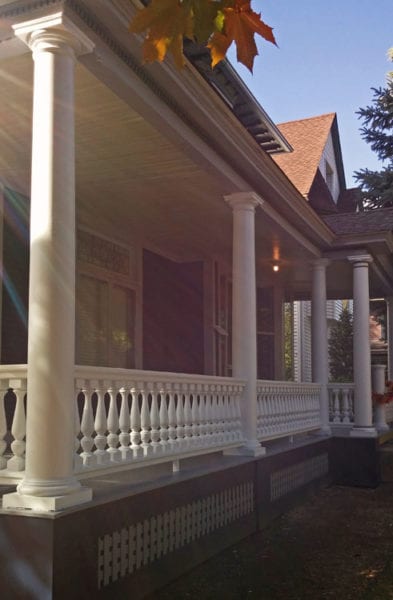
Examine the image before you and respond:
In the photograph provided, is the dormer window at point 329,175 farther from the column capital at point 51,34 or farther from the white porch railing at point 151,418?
the column capital at point 51,34

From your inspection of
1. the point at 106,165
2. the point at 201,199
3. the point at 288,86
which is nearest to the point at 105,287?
the point at 201,199

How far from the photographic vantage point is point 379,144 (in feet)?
70.0

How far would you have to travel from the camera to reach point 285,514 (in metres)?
8.67

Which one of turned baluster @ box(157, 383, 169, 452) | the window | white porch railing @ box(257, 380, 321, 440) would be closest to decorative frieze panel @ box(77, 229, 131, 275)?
the window

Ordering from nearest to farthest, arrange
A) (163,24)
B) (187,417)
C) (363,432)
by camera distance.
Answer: (163,24) → (187,417) → (363,432)

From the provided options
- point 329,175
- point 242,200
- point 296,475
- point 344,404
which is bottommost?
point 296,475

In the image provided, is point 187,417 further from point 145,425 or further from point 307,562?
point 307,562

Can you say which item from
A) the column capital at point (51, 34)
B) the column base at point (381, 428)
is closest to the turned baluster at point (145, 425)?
the column capital at point (51, 34)

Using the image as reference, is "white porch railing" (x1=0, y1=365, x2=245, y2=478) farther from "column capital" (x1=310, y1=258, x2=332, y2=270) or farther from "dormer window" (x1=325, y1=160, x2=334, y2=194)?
"dormer window" (x1=325, y1=160, x2=334, y2=194)

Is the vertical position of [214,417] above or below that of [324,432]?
above

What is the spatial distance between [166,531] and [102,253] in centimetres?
481

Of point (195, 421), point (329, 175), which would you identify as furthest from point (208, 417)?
point (329, 175)

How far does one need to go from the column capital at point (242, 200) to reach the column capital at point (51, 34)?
143 inches

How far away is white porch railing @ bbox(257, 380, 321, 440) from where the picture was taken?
8539 mm
